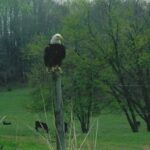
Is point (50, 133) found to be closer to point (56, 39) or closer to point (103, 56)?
point (56, 39)

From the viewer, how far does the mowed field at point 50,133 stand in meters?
3.23

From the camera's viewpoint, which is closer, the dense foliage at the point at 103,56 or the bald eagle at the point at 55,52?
the bald eagle at the point at 55,52

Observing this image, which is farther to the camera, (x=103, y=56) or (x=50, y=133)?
(x=103, y=56)

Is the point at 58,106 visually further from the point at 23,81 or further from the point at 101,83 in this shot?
the point at 23,81

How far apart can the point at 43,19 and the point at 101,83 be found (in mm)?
44586

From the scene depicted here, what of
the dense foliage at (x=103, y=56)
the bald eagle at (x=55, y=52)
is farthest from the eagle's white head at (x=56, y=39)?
the dense foliage at (x=103, y=56)

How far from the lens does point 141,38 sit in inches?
1249

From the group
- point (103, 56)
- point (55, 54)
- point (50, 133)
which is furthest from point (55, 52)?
point (103, 56)

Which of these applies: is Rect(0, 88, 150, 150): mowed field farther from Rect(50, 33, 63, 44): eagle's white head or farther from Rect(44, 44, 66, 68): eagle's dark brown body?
Rect(50, 33, 63, 44): eagle's white head

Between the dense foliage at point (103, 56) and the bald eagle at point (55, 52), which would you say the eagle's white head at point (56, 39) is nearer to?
the bald eagle at point (55, 52)

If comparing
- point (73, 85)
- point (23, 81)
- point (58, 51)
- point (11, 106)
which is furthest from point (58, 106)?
point (23, 81)

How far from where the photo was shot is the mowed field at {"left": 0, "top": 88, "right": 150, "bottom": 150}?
10.6 ft

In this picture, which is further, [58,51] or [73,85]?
[73,85]

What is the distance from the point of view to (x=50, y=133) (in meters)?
6.73
